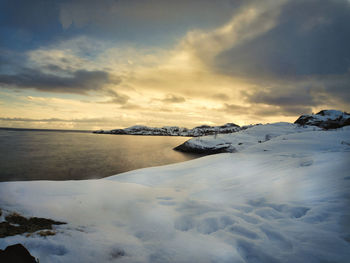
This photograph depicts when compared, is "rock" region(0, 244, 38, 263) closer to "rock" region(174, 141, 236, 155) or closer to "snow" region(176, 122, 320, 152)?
"snow" region(176, 122, 320, 152)

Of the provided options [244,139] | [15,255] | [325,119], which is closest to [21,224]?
[15,255]

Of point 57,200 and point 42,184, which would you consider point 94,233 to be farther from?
point 42,184

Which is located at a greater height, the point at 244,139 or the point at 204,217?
the point at 244,139

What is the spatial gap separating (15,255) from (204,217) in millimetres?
2968

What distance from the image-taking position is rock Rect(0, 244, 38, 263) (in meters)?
1.64

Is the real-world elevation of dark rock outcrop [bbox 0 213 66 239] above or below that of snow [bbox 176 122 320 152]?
below

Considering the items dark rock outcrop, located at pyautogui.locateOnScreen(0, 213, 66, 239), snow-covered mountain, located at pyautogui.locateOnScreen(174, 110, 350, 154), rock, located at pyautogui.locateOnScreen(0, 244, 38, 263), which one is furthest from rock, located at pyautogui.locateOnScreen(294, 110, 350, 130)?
rock, located at pyautogui.locateOnScreen(0, 244, 38, 263)

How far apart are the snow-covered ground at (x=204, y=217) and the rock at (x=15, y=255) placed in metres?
0.36

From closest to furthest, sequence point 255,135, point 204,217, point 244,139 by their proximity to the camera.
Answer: point 204,217
point 244,139
point 255,135

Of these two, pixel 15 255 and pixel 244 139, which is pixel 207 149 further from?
pixel 15 255

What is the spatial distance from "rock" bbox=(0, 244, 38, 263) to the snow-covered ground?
1.19 ft

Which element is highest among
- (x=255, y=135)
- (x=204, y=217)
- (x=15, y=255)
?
(x=255, y=135)

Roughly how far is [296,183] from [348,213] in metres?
1.72

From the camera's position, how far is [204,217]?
335 cm
